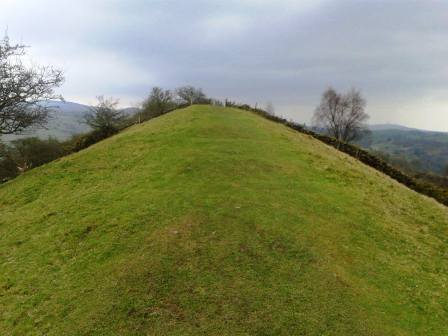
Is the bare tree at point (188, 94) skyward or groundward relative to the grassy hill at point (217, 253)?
skyward

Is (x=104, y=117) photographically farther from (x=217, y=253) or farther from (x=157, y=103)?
(x=217, y=253)

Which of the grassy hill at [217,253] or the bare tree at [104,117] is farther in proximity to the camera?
the bare tree at [104,117]

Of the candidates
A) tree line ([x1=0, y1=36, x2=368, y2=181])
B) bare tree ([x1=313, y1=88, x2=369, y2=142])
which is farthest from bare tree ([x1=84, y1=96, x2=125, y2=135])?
bare tree ([x1=313, y1=88, x2=369, y2=142])

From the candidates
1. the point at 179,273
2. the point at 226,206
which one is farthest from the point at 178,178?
the point at 179,273

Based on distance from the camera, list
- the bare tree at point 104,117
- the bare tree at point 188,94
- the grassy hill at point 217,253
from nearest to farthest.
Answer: the grassy hill at point 217,253 → the bare tree at point 104,117 → the bare tree at point 188,94

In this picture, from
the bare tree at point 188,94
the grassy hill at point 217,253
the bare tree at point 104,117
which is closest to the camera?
the grassy hill at point 217,253

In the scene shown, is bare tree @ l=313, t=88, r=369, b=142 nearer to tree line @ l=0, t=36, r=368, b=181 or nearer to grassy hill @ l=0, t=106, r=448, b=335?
tree line @ l=0, t=36, r=368, b=181

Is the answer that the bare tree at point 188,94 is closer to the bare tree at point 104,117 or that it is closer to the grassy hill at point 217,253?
the bare tree at point 104,117

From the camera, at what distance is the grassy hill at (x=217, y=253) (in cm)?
973

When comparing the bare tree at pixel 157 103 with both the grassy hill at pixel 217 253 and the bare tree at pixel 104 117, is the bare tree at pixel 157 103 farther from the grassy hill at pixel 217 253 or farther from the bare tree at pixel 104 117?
the grassy hill at pixel 217 253

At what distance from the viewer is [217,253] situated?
12.1m

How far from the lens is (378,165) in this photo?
37.8m

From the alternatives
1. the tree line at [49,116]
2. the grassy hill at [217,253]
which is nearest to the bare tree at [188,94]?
the tree line at [49,116]

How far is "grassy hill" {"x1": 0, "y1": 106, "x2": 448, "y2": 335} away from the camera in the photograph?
973cm
